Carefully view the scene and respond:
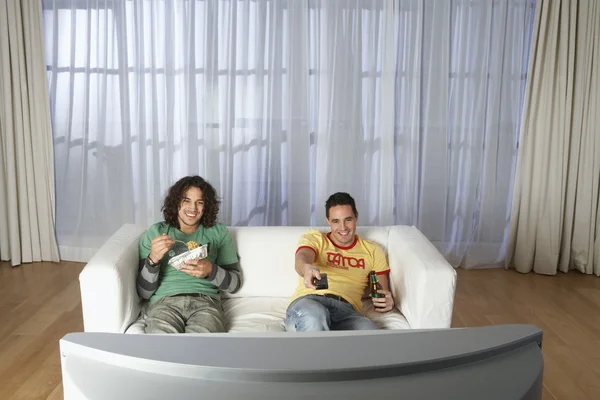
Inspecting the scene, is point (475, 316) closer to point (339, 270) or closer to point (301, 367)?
point (339, 270)

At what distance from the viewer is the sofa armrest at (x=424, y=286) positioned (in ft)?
8.23

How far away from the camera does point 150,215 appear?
4.56 meters

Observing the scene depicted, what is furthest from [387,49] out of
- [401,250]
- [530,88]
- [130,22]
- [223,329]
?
[223,329]

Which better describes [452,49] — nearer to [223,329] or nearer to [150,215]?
[150,215]

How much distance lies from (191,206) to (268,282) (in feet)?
1.56

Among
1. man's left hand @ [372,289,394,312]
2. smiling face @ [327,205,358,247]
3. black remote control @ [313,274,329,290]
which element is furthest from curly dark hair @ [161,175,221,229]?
man's left hand @ [372,289,394,312]

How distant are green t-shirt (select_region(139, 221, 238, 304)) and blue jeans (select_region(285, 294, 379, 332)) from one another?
15.8 inches

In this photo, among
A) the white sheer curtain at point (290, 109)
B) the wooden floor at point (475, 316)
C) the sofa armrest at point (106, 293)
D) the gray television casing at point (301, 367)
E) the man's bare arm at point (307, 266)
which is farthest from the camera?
the white sheer curtain at point (290, 109)

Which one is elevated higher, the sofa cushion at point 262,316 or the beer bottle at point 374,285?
the beer bottle at point 374,285

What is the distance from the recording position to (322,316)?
7.98 ft

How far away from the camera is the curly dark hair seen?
2.81m

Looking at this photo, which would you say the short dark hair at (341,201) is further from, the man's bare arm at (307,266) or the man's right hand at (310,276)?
the man's right hand at (310,276)

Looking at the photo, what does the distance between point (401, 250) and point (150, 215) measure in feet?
7.33

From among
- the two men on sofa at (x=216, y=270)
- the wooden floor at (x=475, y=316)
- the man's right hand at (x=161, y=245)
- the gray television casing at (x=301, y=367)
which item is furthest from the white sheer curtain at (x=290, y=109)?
the gray television casing at (x=301, y=367)
